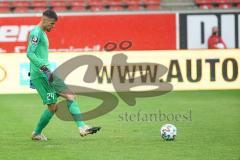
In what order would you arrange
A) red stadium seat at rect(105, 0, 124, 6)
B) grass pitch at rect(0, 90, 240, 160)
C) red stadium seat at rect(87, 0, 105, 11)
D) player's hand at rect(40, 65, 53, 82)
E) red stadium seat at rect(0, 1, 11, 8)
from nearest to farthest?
grass pitch at rect(0, 90, 240, 160) → player's hand at rect(40, 65, 53, 82) → red stadium seat at rect(0, 1, 11, 8) → red stadium seat at rect(87, 0, 105, 11) → red stadium seat at rect(105, 0, 124, 6)

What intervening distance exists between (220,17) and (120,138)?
14.6 meters

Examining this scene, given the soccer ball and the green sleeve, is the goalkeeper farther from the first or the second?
the soccer ball

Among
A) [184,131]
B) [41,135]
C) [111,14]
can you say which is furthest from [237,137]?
[111,14]

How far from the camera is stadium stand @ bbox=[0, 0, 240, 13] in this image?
25656 millimetres

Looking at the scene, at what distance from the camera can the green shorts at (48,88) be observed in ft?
37.4

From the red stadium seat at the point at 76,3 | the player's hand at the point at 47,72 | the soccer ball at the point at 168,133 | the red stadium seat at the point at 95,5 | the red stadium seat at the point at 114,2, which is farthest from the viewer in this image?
the red stadium seat at the point at 114,2

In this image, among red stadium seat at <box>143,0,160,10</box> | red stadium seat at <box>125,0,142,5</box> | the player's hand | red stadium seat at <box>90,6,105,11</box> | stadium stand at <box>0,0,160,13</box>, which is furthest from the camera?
red stadium seat at <box>125,0,142,5</box>

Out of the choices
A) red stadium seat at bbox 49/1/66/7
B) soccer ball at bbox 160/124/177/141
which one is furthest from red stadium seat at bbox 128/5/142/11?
soccer ball at bbox 160/124/177/141

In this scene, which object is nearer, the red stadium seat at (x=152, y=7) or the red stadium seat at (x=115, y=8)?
the red stadium seat at (x=115, y=8)

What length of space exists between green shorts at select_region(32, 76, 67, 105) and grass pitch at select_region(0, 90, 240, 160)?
2.22 feet

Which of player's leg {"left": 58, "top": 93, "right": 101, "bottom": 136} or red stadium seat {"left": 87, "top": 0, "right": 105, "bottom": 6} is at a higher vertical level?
red stadium seat {"left": 87, "top": 0, "right": 105, "bottom": 6}

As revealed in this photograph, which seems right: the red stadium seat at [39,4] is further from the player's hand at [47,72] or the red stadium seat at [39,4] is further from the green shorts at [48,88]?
the player's hand at [47,72]

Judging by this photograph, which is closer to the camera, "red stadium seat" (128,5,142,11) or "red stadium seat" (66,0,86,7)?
"red stadium seat" (66,0,86,7)

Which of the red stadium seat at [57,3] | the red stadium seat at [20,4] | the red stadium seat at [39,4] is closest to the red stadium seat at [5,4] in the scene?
the red stadium seat at [20,4]
